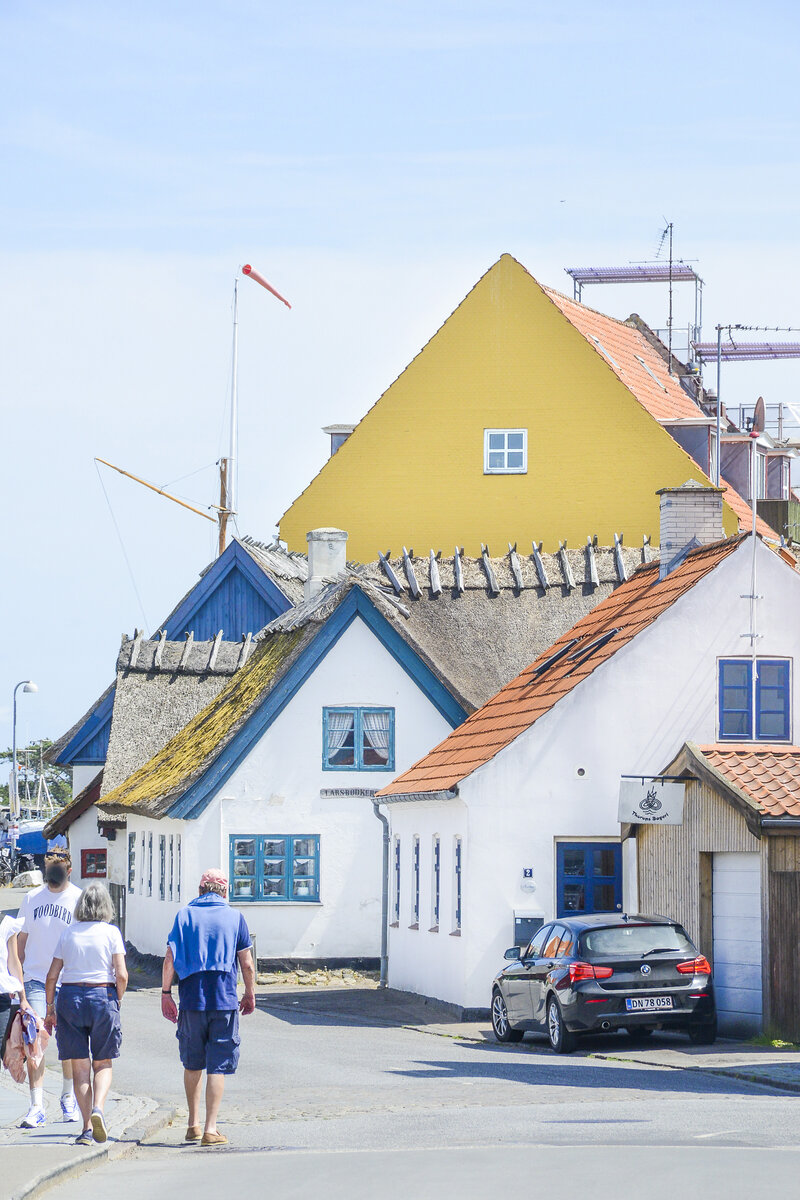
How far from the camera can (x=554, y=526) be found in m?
42.8

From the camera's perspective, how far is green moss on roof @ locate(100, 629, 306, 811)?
111 ft

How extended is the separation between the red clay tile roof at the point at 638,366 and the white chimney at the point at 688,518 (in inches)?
404

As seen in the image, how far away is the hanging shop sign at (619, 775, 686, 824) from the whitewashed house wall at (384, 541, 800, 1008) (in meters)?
2.49

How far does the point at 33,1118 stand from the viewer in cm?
1363

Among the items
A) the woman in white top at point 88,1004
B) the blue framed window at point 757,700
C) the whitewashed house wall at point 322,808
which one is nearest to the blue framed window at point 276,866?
the whitewashed house wall at point 322,808

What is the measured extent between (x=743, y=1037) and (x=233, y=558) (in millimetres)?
21540

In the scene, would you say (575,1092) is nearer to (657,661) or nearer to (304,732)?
(657,661)

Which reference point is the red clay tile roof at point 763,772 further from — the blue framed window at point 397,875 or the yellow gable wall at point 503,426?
the yellow gable wall at point 503,426

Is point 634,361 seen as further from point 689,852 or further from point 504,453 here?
point 689,852

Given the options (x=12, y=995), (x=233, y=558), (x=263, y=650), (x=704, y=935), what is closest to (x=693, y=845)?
(x=704, y=935)

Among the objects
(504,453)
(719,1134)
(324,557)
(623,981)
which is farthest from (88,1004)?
(504,453)

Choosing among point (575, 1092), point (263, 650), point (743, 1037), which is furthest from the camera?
point (263, 650)

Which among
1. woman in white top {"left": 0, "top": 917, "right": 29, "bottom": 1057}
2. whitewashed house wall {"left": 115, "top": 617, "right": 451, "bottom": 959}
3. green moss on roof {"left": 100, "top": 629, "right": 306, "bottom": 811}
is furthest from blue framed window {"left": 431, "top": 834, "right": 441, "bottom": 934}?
woman in white top {"left": 0, "top": 917, "right": 29, "bottom": 1057}

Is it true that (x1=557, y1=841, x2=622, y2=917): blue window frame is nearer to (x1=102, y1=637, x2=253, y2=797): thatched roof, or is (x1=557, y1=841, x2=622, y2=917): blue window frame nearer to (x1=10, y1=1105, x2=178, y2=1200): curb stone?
(x1=10, y1=1105, x2=178, y2=1200): curb stone
